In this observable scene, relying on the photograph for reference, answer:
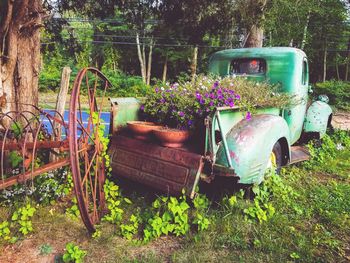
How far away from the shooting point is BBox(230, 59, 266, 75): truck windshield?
5255 mm

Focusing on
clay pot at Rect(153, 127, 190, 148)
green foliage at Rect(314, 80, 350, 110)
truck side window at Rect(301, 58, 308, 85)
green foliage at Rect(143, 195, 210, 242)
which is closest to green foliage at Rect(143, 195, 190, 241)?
green foliage at Rect(143, 195, 210, 242)

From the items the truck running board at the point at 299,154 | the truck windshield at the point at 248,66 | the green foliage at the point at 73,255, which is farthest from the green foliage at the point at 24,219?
the truck windshield at the point at 248,66

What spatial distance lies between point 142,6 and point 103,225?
5.41 meters

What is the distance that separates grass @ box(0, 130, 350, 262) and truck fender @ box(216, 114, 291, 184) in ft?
1.26

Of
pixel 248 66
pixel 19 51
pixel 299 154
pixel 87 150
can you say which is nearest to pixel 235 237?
pixel 87 150

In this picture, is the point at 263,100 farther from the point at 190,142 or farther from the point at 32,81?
the point at 32,81

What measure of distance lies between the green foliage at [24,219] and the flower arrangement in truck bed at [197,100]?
5.75 feet

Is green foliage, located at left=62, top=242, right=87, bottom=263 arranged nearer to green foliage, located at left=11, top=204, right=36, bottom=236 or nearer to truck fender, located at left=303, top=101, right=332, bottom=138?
green foliage, located at left=11, top=204, right=36, bottom=236

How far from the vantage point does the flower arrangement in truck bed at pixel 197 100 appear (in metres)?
3.47

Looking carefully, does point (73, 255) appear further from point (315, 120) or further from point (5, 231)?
point (315, 120)

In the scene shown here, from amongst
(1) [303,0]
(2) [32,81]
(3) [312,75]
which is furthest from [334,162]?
(3) [312,75]

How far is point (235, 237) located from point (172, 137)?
3.86 feet

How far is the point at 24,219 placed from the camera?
3201mm

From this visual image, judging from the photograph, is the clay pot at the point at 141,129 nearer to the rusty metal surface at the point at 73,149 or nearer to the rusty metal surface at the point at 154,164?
the rusty metal surface at the point at 154,164
